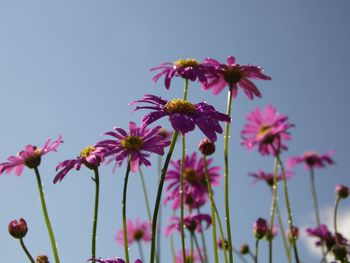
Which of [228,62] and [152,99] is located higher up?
[228,62]

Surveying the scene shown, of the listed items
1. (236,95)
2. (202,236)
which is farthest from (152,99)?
(202,236)

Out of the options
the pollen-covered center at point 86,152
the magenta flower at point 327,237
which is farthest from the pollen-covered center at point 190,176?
the pollen-covered center at point 86,152

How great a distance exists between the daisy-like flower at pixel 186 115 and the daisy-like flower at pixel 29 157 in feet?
1.88

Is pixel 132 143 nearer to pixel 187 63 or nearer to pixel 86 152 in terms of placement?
pixel 86 152

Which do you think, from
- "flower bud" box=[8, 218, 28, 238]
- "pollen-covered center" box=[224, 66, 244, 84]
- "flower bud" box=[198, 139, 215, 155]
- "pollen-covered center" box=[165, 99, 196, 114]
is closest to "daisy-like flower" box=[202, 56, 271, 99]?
"pollen-covered center" box=[224, 66, 244, 84]

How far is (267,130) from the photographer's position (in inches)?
154

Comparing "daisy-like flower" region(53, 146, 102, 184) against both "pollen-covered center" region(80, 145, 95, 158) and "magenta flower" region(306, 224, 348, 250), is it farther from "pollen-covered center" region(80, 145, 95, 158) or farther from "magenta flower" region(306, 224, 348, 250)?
"magenta flower" region(306, 224, 348, 250)

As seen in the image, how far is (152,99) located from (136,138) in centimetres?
A: 19

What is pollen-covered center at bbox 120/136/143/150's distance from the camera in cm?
223

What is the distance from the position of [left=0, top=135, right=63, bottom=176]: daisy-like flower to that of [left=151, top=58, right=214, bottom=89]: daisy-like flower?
0.67 metres

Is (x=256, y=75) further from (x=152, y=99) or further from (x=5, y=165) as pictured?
(x=5, y=165)

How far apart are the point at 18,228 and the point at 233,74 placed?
1415mm

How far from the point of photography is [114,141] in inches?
89.7

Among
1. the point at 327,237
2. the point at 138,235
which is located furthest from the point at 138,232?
the point at 327,237
